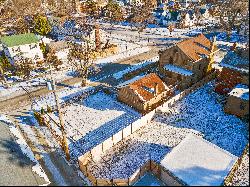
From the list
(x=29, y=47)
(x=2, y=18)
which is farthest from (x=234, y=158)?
(x=2, y=18)

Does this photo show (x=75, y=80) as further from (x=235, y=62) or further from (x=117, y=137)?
(x=235, y=62)

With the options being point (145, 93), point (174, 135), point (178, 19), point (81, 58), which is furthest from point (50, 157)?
point (178, 19)

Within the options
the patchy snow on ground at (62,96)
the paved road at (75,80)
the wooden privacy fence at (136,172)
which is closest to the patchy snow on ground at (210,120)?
the wooden privacy fence at (136,172)

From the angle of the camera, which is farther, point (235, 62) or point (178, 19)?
point (178, 19)

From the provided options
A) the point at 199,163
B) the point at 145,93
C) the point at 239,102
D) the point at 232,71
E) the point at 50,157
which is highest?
the point at 232,71

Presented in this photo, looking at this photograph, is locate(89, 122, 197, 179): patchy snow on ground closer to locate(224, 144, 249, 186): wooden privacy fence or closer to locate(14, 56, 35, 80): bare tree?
locate(224, 144, 249, 186): wooden privacy fence

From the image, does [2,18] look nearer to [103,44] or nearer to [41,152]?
[103,44]

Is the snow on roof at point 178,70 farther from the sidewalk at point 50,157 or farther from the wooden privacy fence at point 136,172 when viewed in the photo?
the sidewalk at point 50,157

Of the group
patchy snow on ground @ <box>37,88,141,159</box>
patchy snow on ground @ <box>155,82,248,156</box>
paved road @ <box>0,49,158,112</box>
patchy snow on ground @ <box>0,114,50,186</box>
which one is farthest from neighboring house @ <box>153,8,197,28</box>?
patchy snow on ground @ <box>0,114,50,186</box>
